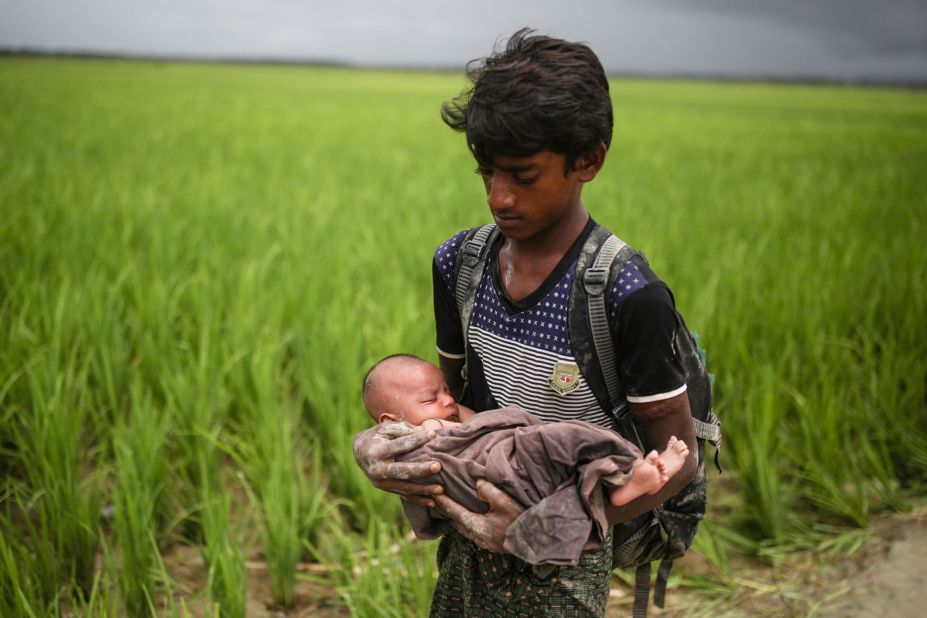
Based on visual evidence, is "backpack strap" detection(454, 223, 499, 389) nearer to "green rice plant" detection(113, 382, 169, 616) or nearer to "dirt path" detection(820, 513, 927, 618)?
"green rice plant" detection(113, 382, 169, 616)

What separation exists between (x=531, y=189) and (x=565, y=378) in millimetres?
268

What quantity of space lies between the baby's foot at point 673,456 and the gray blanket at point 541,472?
4 centimetres

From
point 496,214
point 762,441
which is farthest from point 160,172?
point 496,214

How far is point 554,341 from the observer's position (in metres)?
1.05

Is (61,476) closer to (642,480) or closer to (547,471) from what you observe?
(547,471)

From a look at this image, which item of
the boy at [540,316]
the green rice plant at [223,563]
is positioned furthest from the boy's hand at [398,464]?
the green rice plant at [223,563]

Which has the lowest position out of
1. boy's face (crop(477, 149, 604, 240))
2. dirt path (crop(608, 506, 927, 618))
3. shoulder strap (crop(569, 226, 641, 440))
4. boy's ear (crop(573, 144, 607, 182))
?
dirt path (crop(608, 506, 927, 618))

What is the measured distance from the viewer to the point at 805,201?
5.94 meters

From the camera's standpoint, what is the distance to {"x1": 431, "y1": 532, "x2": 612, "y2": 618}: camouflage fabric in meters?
1.06

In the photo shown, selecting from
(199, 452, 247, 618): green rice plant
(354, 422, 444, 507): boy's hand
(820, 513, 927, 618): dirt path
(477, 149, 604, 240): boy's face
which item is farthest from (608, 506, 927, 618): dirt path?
(477, 149, 604, 240): boy's face

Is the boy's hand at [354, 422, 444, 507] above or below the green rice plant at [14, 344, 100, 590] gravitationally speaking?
above

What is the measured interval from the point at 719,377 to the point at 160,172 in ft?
17.3

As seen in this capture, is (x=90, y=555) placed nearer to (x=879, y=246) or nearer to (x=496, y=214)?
(x=496, y=214)

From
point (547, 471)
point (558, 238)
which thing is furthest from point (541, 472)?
point (558, 238)
